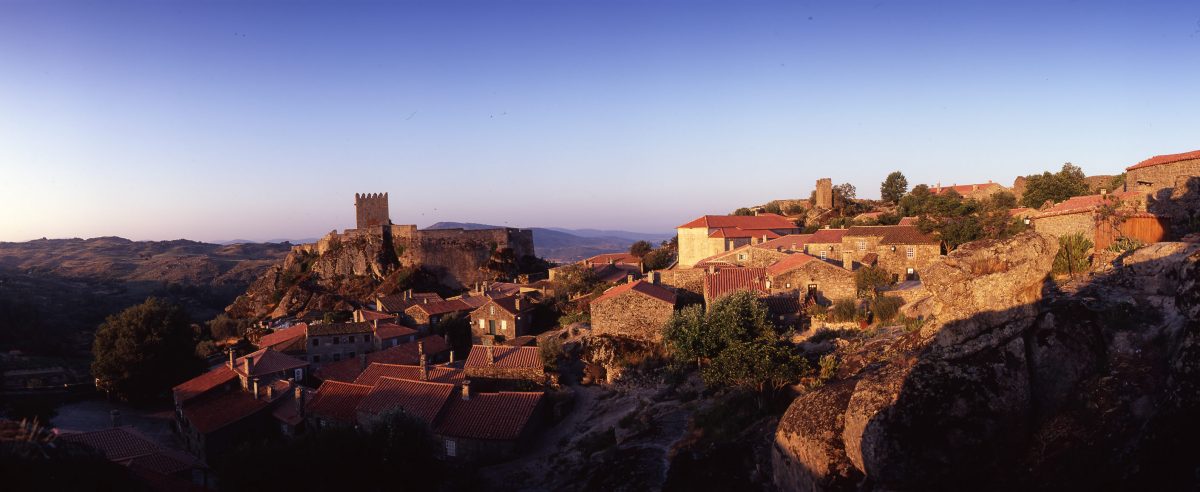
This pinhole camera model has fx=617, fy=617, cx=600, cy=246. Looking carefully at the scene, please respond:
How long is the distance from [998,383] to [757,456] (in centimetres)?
609

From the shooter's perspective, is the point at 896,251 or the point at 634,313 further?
the point at 896,251

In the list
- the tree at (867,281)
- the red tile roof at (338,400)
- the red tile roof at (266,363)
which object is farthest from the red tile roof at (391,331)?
the tree at (867,281)

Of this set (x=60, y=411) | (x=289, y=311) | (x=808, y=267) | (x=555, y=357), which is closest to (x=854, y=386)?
(x=808, y=267)

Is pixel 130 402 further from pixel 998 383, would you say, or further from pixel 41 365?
pixel 998 383

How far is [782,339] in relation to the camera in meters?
18.8

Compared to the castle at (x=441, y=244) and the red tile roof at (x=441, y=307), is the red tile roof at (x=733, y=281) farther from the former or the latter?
the castle at (x=441, y=244)

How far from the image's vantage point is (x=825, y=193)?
57.9 m

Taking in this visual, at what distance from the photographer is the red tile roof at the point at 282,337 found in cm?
3792

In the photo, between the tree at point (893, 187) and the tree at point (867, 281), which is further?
the tree at point (893, 187)

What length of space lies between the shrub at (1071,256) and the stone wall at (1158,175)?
11.0 m

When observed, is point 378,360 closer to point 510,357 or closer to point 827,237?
point 510,357

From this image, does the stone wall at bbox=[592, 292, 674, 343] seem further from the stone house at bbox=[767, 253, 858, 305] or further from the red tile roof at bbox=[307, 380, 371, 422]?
the red tile roof at bbox=[307, 380, 371, 422]

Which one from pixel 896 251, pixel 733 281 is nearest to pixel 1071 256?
pixel 733 281

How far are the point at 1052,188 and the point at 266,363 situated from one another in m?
46.8
